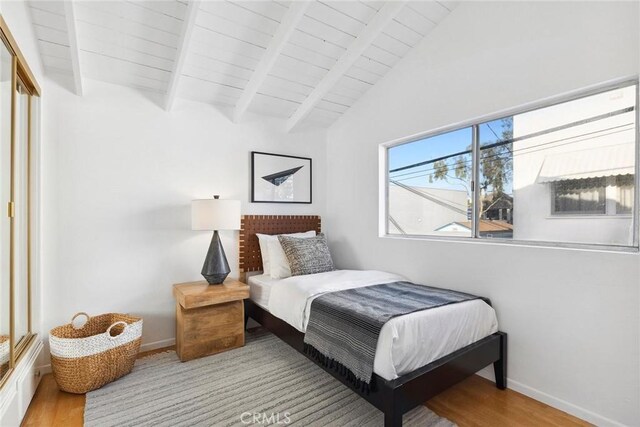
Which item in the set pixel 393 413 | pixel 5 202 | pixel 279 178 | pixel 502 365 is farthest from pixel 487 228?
pixel 5 202

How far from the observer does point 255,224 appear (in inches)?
133

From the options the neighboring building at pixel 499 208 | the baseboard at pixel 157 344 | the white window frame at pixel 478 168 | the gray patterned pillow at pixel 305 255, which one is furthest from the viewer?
the gray patterned pillow at pixel 305 255

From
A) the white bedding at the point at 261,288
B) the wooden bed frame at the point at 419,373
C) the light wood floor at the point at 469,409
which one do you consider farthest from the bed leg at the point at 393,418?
the white bedding at the point at 261,288

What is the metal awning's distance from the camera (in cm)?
178

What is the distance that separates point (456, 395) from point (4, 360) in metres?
2.67

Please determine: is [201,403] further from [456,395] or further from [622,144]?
[622,144]

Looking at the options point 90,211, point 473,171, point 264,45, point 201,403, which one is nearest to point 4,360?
point 201,403

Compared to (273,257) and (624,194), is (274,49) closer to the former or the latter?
(273,257)

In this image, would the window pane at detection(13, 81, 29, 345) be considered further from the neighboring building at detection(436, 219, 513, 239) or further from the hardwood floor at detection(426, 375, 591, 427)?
the neighboring building at detection(436, 219, 513, 239)

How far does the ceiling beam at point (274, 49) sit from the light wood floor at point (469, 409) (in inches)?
105

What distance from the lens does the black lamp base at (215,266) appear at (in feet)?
9.16

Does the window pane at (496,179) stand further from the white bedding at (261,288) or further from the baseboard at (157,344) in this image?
the baseboard at (157,344)

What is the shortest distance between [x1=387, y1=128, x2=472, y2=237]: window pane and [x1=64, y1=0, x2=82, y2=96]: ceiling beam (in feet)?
8.98

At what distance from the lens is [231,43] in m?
2.47
